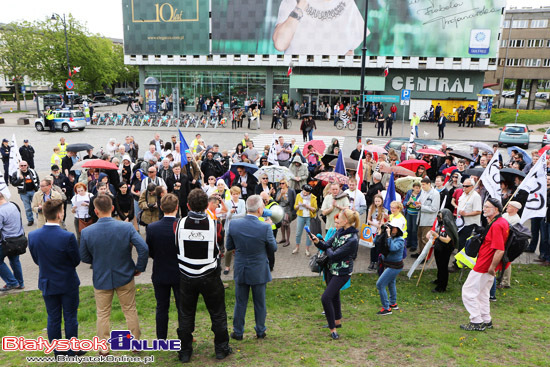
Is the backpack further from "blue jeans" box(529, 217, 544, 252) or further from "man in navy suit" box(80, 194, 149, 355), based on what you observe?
"man in navy suit" box(80, 194, 149, 355)

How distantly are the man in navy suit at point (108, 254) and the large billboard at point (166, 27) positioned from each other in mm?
39726

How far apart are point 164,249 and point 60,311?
1.51 m

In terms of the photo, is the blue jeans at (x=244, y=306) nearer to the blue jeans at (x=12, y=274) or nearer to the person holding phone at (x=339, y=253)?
the person holding phone at (x=339, y=253)

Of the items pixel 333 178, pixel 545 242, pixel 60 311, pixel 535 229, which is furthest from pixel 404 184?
pixel 60 311

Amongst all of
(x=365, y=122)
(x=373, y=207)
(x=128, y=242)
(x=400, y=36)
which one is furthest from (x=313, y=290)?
(x=400, y=36)

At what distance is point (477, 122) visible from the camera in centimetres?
3709

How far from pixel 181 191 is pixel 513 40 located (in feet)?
227

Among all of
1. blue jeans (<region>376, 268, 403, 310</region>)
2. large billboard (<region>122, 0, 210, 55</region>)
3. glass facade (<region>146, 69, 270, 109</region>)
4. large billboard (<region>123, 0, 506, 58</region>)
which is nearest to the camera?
blue jeans (<region>376, 268, 403, 310</region>)

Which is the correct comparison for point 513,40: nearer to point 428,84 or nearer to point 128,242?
point 428,84

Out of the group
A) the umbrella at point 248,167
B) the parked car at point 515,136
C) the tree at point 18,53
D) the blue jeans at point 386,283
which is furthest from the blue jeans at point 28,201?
the tree at point 18,53

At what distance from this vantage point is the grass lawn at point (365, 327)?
489 centimetres

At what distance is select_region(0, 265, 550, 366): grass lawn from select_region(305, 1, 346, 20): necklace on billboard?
111 ft

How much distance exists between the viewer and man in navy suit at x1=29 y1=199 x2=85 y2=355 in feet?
15.8

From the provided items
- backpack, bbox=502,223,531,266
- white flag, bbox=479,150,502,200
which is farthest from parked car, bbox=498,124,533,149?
backpack, bbox=502,223,531,266
